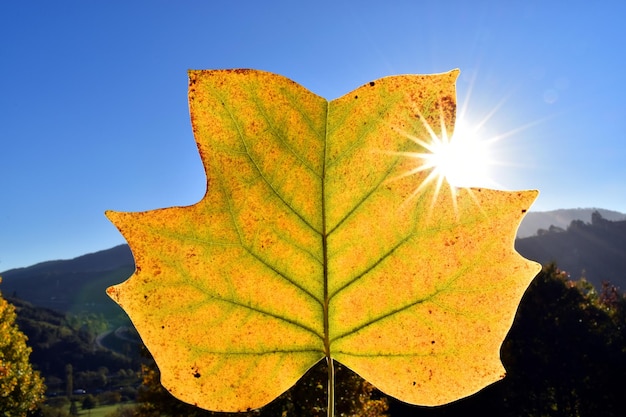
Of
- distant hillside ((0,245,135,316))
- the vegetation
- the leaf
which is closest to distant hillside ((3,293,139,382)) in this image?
distant hillside ((0,245,135,316))

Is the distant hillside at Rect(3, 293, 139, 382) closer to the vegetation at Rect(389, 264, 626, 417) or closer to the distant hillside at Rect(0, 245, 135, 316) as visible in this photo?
the distant hillside at Rect(0, 245, 135, 316)

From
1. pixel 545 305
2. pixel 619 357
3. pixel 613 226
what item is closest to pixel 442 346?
pixel 545 305

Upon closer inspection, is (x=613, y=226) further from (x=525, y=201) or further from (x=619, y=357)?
(x=525, y=201)

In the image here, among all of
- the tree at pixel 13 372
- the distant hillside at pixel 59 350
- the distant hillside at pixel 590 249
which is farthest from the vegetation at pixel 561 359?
the distant hillside at pixel 59 350

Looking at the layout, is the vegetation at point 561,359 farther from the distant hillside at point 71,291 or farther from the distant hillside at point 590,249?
the distant hillside at point 71,291

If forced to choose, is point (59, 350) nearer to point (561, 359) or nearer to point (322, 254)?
point (561, 359)

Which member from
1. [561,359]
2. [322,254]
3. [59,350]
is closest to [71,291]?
[59,350]
